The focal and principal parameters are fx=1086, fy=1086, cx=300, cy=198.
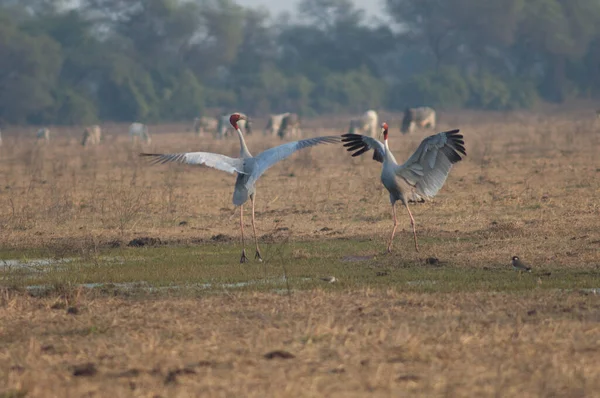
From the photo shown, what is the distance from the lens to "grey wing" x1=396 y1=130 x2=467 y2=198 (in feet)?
32.3

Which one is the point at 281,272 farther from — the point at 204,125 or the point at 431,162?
the point at 204,125

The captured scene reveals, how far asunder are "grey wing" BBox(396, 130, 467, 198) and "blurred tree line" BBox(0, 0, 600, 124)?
40.5 m

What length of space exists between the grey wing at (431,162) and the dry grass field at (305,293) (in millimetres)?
531

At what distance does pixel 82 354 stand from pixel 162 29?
51765mm

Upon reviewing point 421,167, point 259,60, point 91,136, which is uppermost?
point 259,60

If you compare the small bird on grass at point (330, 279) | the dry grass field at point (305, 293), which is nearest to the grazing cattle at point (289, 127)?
the dry grass field at point (305, 293)

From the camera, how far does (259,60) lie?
6053cm

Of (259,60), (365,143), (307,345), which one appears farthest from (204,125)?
(307,345)

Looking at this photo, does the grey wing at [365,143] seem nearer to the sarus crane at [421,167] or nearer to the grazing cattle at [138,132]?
the sarus crane at [421,167]

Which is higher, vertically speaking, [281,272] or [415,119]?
[415,119]

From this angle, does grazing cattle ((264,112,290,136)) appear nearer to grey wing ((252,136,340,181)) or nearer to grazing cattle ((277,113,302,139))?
grazing cattle ((277,113,302,139))

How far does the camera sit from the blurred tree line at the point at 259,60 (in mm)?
50969

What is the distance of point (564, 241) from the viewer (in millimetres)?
9469

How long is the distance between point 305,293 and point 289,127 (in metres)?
31.8
